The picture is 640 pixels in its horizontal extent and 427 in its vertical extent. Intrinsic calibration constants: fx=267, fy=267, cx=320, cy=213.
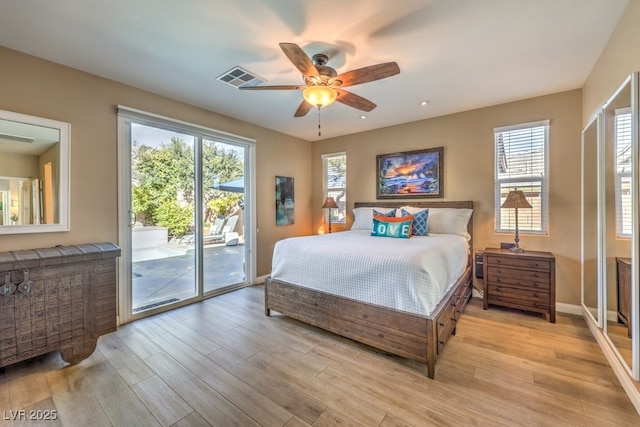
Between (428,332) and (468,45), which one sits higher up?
(468,45)

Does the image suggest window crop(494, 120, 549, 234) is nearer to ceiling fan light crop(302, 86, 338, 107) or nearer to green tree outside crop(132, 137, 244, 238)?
ceiling fan light crop(302, 86, 338, 107)

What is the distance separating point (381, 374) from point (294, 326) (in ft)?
3.66

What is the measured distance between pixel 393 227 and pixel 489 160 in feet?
5.58

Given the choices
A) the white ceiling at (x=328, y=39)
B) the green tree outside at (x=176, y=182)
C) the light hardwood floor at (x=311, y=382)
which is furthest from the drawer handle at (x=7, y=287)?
the white ceiling at (x=328, y=39)

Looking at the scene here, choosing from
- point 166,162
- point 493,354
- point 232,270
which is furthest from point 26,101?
point 493,354

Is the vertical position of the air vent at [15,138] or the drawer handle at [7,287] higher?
the air vent at [15,138]

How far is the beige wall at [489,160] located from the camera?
3.26 metres

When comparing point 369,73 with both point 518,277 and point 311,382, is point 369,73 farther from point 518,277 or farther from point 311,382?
point 518,277

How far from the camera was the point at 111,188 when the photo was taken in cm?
292

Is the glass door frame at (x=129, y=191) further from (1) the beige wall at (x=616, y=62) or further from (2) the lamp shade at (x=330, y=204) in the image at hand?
(1) the beige wall at (x=616, y=62)

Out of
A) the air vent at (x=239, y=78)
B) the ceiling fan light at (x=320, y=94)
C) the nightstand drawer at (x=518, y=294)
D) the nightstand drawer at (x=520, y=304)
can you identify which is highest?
the air vent at (x=239, y=78)

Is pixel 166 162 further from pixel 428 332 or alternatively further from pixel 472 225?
pixel 472 225

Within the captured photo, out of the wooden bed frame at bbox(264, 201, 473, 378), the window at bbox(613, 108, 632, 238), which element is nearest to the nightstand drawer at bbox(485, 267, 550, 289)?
the wooden bed frame at bbox(264, 201, 473, 378)

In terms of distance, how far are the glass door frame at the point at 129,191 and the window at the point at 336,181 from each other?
5.34ft
